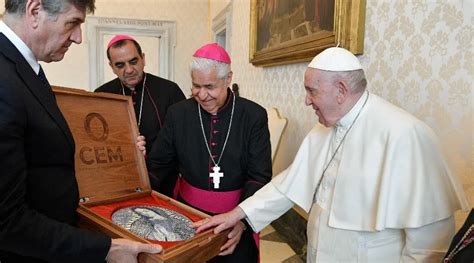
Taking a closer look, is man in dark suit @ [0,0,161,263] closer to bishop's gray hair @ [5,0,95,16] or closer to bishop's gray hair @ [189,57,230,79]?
bishop's gray hair @ [5,0,95,16]

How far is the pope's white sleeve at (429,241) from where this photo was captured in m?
1.37

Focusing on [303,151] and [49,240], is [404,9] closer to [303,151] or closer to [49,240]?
[303,151]

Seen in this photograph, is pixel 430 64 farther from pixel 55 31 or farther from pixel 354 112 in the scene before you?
pixel 55 31

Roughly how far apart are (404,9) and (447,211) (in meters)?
1.15

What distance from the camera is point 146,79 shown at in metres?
3.02

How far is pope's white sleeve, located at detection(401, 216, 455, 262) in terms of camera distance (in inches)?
53.8

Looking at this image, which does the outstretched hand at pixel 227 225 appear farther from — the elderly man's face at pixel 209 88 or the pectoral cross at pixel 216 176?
the elderly man's face at pixel 209 88

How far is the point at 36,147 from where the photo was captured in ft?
3.73

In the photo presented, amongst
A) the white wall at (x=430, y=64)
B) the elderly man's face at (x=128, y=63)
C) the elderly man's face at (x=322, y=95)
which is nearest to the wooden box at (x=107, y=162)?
the elderly man's face at (x=322, y=95)

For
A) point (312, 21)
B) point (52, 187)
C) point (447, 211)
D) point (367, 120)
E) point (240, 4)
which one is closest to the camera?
point (52, 187)

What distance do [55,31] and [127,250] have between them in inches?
27.8

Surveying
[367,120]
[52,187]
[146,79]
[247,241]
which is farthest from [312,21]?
[52,187]

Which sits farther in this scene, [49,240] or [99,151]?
[99,151]

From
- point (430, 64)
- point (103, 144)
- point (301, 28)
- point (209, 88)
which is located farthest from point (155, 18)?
point (430, 64)
